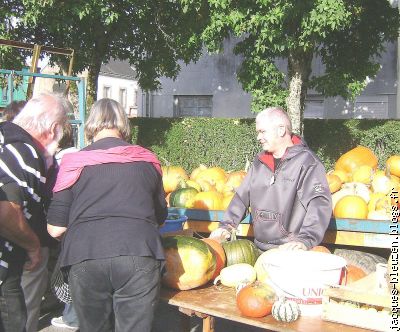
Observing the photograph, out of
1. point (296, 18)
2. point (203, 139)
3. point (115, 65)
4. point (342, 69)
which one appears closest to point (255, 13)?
point (296, 18)

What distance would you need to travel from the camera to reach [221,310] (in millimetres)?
2830

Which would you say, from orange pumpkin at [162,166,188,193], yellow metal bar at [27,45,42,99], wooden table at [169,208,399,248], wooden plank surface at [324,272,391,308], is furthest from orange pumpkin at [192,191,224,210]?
yellow metal bar at [27,45,42,99]

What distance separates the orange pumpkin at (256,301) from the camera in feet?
8.83

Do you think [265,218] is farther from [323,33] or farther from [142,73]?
[142,73]

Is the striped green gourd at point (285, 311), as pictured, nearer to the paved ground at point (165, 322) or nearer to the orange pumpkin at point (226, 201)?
the paved ground at point (165, 322)

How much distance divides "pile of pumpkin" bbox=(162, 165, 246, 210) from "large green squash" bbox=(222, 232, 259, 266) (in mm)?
1721

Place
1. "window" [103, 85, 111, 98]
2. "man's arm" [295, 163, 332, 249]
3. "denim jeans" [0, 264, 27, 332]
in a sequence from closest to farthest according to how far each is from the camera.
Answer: "denim jeans" [0, 264, 27, 332]
"man's arm" [295, 163, 332, 249]
"window" [103, 85, 111, 98]

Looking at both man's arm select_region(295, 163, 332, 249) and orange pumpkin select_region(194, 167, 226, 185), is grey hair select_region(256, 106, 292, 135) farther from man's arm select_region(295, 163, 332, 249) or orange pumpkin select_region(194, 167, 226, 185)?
orange pumpkin select_region(194, 167, 226, 185)

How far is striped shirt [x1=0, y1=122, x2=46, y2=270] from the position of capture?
266 centimetres

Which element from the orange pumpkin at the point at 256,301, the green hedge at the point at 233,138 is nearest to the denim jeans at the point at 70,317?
the orange pumpkin at the point at 256,301

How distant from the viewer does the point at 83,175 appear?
273cm

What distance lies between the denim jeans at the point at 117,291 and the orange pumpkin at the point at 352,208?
2544 millimetres

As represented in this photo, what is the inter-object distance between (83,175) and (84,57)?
10874 millimetres

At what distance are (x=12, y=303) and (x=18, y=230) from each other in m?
0.41
